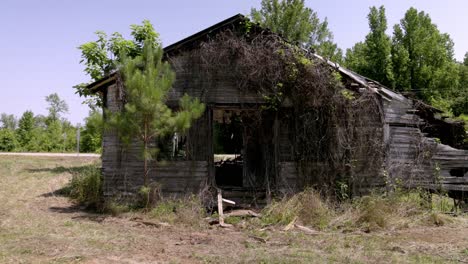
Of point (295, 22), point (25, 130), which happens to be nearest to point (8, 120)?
point (25, 130)

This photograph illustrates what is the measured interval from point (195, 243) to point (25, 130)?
3867 cm

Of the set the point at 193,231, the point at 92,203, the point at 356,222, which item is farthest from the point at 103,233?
the point at 356,222

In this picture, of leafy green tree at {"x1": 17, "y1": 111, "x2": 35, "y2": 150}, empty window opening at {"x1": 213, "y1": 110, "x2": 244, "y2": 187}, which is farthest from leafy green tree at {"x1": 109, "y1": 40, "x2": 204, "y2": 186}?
leafy green tree at {"x1": 17, "y1": 111, "x2": 35, "y2": 150}

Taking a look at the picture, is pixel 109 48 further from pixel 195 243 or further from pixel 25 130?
pixel 25 130

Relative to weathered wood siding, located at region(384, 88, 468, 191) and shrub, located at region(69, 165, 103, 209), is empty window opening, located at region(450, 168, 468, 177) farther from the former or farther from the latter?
shrub, located at region(69, 165, 103, 209)

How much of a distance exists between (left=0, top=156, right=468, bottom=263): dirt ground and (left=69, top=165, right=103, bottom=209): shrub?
4.14 feet

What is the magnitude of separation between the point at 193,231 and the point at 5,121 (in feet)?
268

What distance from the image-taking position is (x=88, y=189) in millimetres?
12086

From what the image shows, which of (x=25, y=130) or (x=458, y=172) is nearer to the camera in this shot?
(x=458, y=172)

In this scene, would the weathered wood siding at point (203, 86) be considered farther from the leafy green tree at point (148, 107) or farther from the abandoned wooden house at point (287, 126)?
the leafy green tree at point (148, 107)

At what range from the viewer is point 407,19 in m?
31.6

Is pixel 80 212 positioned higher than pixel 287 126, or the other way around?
pixel 287 126

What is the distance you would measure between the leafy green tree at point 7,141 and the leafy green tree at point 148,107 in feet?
106

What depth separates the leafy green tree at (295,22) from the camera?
101 ft
